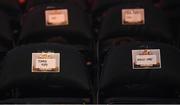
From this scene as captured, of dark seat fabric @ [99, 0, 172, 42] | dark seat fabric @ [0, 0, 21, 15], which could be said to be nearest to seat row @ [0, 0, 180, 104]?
dark seat fabric @ [99, 0, 172, 42]

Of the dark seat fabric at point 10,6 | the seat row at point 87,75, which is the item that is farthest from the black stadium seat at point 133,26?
the dark seat fabric at point 10,6

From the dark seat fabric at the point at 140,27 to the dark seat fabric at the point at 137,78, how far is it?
1.53 feet

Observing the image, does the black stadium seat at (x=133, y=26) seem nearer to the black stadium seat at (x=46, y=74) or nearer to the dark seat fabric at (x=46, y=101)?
the black stadium seat at (x=46, y=74)

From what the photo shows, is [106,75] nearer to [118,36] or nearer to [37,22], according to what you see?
[118,36]

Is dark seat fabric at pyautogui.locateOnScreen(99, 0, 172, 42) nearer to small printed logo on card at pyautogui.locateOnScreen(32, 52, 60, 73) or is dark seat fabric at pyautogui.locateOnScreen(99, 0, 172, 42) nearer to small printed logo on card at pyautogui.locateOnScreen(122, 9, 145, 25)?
small printed logo on card at pyautogui.locateOnScreen(122, 9, 145, 25)

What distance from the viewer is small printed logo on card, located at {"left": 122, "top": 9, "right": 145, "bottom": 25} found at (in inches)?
126

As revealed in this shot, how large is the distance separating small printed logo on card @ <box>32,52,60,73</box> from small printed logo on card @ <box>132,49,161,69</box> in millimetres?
457

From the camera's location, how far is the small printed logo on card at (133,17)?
10.5 feet

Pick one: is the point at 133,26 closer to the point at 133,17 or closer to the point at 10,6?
the point at 133,17

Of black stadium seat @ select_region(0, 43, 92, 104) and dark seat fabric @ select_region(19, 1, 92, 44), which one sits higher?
dark seat fabric @ select_region(19, 1, 92, 44)

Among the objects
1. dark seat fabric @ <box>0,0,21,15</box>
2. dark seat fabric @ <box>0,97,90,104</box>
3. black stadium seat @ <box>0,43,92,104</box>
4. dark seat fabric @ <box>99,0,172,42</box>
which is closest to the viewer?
dark seat fabric @ <box>0,97,90,104</box>

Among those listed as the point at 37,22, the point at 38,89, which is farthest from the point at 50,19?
the point at 38,89

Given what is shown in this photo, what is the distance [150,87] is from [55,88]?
0.58 m

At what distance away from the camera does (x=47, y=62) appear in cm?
269
